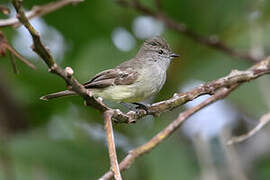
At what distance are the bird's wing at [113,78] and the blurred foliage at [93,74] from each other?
22.0 inches

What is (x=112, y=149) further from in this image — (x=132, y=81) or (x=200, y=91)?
(x=132, y=81)

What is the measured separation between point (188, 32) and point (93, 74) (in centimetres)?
111

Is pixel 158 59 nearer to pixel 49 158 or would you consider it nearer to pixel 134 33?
pixel 134 33

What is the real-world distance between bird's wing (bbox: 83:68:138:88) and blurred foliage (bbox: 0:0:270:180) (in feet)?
1.83

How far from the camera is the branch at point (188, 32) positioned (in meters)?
5.23

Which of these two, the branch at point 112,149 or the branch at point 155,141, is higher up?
the branch at point 155,141

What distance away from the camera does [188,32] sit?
5250 mm

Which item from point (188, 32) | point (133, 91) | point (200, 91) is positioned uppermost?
point (188, 32)

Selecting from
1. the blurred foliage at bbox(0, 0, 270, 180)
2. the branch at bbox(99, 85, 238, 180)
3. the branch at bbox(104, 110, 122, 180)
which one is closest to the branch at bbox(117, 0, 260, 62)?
the blurred foliage at bbox(0, 0, 270, 180)

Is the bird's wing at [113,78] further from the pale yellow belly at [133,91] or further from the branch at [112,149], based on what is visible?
the branch at [112,149]

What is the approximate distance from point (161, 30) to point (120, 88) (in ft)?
4.93

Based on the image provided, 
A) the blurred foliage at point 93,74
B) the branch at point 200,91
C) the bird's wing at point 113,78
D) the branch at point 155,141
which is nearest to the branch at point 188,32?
the blurred foliage at point 93,74

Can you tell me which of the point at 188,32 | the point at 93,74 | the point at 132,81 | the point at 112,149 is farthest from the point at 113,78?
the point at 112,149

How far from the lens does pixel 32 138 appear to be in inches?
212
